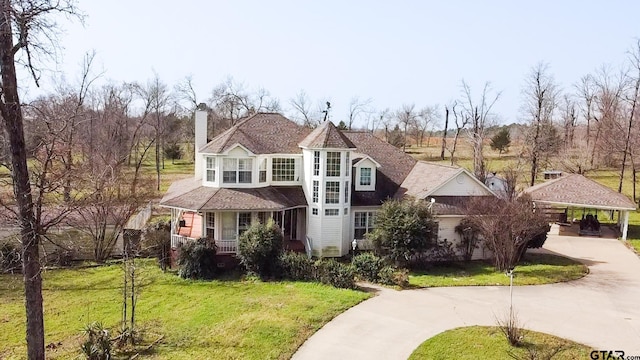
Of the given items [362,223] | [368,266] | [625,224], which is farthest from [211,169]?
[625,224]

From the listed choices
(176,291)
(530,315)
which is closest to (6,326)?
(176,291)

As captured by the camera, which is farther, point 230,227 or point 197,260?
point 230,227

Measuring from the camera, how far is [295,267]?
20.6 m

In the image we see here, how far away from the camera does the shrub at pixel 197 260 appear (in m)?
21.0

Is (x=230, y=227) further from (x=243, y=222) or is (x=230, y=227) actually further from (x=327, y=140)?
(x=327, y=140)

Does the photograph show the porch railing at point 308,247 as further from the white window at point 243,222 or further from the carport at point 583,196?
the carport at point 583,196

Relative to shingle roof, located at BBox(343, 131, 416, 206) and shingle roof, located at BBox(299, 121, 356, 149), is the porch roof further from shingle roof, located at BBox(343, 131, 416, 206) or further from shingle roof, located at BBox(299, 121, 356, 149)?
shingle roof, located at BBox(343, 131, 416, 206)

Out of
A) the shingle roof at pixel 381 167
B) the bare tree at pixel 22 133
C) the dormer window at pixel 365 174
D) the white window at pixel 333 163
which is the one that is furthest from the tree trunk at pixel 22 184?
the dormer window at pixel 365 174

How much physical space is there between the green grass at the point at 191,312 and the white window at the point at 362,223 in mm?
6369

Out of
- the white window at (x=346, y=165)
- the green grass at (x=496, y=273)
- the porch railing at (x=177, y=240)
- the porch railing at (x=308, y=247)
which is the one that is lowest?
the green grass at (x=496, y=273)

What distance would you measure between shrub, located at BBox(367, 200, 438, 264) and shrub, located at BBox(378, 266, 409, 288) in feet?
4.47

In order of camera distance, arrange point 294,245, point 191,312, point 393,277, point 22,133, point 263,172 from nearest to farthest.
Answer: point 22,133 < point 191,312 < point 393,277 < point 294,245 < point 263,172

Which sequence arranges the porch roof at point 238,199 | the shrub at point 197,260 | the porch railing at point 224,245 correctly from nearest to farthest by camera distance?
the shrub at point 197,260 → the porch roof at point 238,199 → the porch railing at point 224,245

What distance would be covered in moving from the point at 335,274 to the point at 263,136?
391 inches
